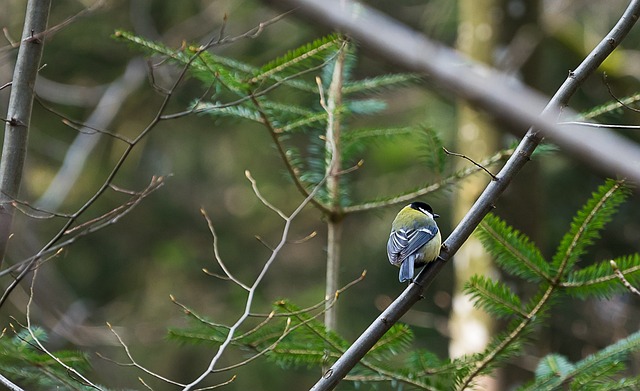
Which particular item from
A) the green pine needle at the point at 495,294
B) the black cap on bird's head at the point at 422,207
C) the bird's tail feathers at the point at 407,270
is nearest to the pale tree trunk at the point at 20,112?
the bird's tail feathers at the point at 407,270

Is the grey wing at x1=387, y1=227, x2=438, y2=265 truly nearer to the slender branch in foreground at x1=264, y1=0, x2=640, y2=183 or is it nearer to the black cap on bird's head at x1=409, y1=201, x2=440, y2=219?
the black cap on bird's head at x1=409, y1=201, x2=440, y2=219

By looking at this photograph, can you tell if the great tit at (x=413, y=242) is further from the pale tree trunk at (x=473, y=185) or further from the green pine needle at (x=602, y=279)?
the pale tree trunk at (x=473, y=185)

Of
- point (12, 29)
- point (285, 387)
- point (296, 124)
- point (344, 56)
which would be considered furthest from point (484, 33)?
point (285, 387)

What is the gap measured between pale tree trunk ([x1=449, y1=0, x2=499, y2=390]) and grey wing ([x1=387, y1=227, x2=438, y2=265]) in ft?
3.33

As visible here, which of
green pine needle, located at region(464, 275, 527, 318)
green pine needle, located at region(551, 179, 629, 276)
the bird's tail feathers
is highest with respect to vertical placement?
green pine needle, located at region(551, 179, 629, 276)

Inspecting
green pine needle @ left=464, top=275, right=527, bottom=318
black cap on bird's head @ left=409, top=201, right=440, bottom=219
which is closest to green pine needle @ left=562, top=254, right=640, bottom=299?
green pine needle @ left=464, top=275, right=527, bottom=318

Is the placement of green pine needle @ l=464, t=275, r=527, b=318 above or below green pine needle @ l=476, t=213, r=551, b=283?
below

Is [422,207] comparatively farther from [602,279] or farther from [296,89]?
[602,279]

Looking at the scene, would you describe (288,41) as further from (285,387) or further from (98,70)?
(285,387)

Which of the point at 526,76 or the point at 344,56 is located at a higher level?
the point at 526,76

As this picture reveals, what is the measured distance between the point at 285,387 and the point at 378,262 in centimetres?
186

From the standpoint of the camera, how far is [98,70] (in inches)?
289

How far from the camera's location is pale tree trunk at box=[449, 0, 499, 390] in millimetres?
3842

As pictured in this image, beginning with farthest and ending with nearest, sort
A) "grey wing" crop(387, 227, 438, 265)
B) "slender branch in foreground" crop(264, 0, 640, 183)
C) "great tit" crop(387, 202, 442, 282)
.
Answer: "grey wing" crop(387, 227, 438, 265)
"great tit" crop(387, 202, 442, 282)
"slender branch in foreground" crop(264, 0, 640, 183)
